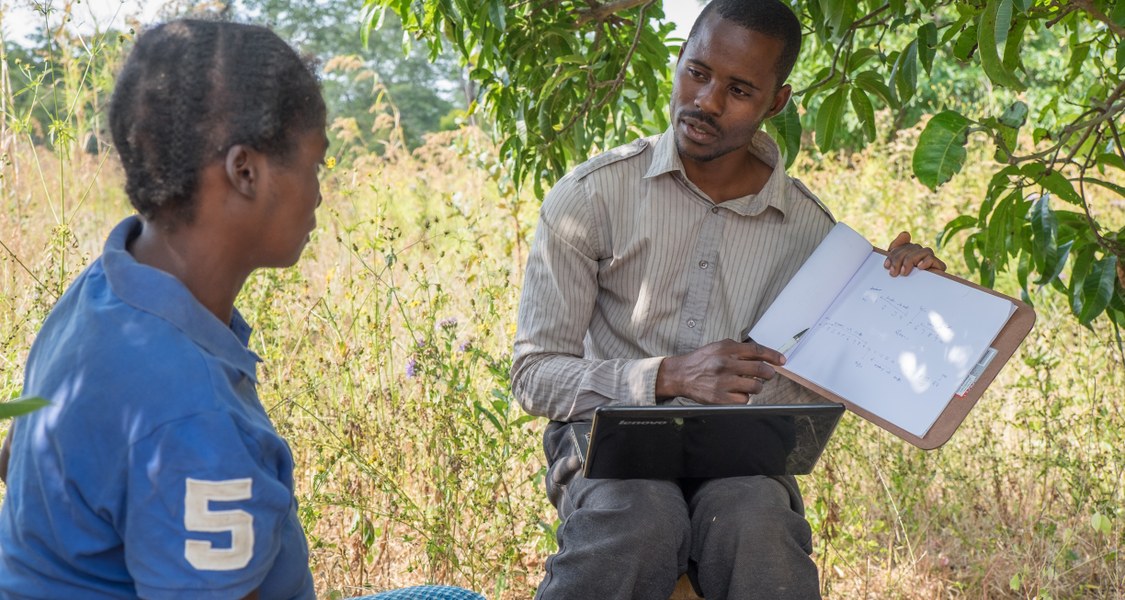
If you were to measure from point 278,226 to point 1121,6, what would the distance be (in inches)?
58.2

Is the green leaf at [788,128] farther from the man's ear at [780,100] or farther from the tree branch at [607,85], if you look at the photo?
the tree branch at [607,85]

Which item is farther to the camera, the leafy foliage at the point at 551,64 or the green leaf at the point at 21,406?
the leafy foliage at the point at 551,64

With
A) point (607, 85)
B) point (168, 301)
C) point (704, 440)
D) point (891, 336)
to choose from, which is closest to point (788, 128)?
point (607, 85)

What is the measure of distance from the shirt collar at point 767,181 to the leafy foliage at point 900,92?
0.38 feet

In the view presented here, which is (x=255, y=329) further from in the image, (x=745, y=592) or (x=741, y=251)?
(x=745, y=592)

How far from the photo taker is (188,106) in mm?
1256

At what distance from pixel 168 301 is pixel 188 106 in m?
0.22

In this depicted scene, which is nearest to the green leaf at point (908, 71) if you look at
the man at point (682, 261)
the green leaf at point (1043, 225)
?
the man at point (682, 261)

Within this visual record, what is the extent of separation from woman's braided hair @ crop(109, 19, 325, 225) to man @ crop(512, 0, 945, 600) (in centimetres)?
102

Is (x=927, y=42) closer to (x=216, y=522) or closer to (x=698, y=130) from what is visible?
(x=698, y=130)

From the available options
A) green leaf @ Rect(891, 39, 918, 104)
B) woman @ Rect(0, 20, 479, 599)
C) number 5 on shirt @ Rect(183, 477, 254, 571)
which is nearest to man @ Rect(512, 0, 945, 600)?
green leaf @ Rect(891, 39, 918, 104)

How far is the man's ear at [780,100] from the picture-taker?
248 centimetres

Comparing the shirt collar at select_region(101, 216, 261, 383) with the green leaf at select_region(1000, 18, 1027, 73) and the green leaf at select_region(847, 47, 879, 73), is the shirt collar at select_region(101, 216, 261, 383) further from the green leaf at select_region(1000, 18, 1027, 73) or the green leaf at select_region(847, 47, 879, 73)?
the green leaf at select_region(847, 47, 879, 73)

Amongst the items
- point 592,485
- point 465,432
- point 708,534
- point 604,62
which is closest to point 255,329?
point 465,432
